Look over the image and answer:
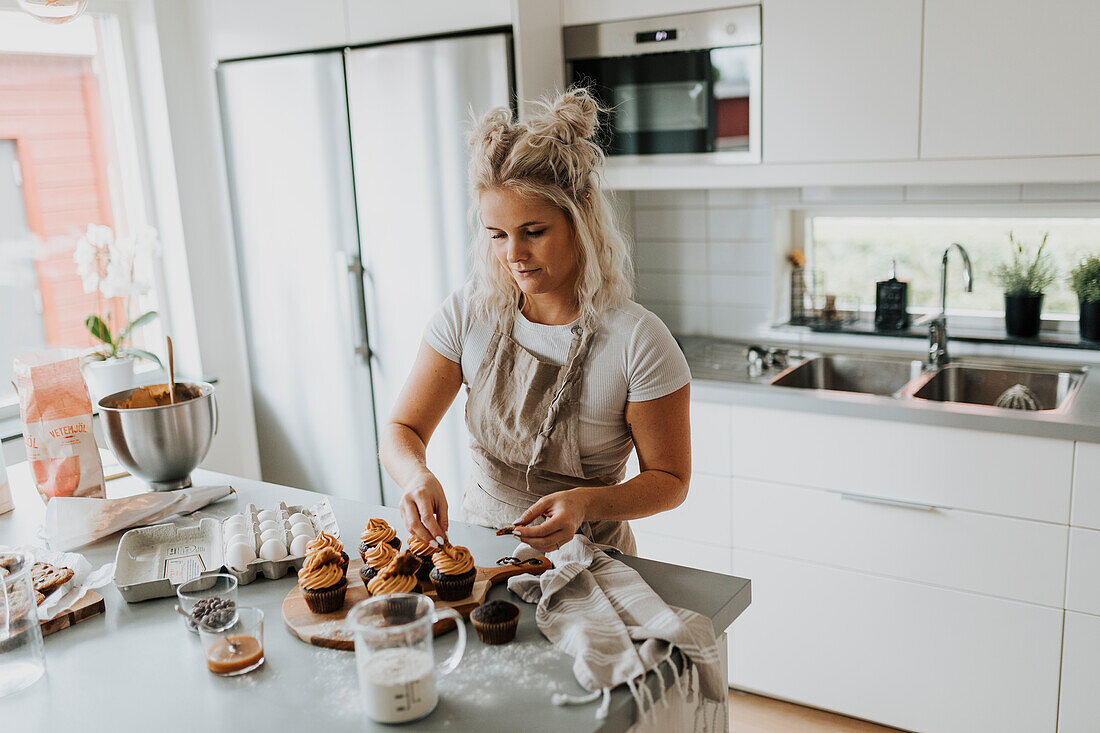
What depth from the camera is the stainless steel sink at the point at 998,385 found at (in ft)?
8.39

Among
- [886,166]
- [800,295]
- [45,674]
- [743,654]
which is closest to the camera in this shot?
[45,674]

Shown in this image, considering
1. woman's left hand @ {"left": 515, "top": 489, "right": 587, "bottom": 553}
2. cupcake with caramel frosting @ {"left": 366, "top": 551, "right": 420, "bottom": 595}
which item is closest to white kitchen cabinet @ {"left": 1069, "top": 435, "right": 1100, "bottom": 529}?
woman's left hand @ {"left": 515, "top": 489, "right": 587, "bottom": 553}

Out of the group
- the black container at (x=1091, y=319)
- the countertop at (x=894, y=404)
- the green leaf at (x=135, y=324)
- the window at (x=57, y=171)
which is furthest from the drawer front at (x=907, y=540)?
the window at (x=57, y=171)

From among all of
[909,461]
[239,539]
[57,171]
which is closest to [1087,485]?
[909,461]

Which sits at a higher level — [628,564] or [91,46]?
[91,46]

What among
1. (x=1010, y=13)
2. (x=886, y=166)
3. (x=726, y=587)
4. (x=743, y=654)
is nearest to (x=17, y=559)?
(x=726, y=587)

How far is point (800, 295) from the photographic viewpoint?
3086mm

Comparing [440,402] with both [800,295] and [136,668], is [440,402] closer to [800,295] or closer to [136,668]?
[136,668]

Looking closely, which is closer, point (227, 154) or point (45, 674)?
point (45, 674)

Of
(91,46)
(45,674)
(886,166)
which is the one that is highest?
(91,46)

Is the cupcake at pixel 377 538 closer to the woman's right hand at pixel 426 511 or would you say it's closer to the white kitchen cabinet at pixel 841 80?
the woman's right hand at pixel 426 511

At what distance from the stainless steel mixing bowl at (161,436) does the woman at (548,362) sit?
0.37 meters

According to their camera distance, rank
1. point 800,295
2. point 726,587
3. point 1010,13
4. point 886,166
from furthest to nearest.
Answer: point 800,295
point 886,166
point 1010,13
point 726,587

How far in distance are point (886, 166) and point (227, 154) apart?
2.09m
